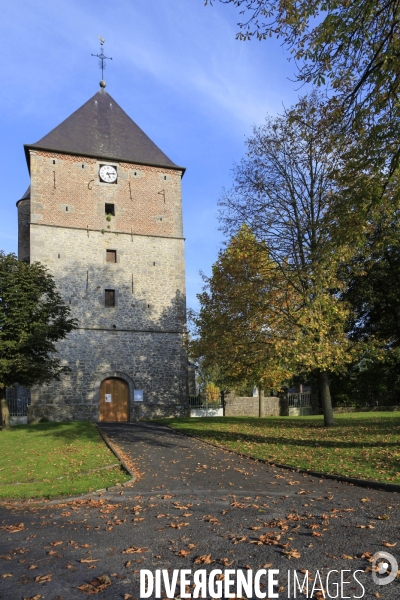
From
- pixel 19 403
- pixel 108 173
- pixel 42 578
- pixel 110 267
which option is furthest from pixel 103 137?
pixel 42 578

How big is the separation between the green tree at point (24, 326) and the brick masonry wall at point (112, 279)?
182 inches

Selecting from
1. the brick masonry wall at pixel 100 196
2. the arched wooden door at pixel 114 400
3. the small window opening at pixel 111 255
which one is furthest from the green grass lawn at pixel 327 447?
the brick masonry wall at pixel 100 196

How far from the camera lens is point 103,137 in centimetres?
2944

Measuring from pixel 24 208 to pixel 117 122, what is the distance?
7838 millimetres

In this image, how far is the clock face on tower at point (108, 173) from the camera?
92.2 feet

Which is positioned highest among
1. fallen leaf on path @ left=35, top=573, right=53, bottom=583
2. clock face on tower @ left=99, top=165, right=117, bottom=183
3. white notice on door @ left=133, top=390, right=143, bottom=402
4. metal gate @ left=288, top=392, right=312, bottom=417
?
clock face on tower @ left=99, top=165, right=117, bottom=183

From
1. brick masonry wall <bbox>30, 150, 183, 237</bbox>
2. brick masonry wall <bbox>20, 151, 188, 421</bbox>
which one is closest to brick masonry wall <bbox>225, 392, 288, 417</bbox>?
brick masonry wall <bbox>20, 151, 188, 421</bbox>

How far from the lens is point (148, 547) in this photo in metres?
5.14

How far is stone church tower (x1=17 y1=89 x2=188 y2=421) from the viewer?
85.5 feet

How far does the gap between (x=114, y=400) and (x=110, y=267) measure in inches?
279

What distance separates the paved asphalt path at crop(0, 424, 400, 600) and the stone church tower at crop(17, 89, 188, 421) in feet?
57.0

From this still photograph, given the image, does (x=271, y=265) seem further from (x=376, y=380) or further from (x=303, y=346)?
(x=376, y=380)

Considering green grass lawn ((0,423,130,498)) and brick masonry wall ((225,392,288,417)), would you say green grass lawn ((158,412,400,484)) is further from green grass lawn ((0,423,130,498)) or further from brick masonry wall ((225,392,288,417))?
brick masonry wall ((225,392,288,417))

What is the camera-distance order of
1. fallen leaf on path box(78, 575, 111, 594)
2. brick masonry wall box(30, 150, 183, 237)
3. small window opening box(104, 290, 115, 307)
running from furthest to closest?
small window opening box(104, 290, 115, 307)
brick masonry wall box(30, 150, 183, 237)
fallen leaf on path box(78, 575, 111, 594)
